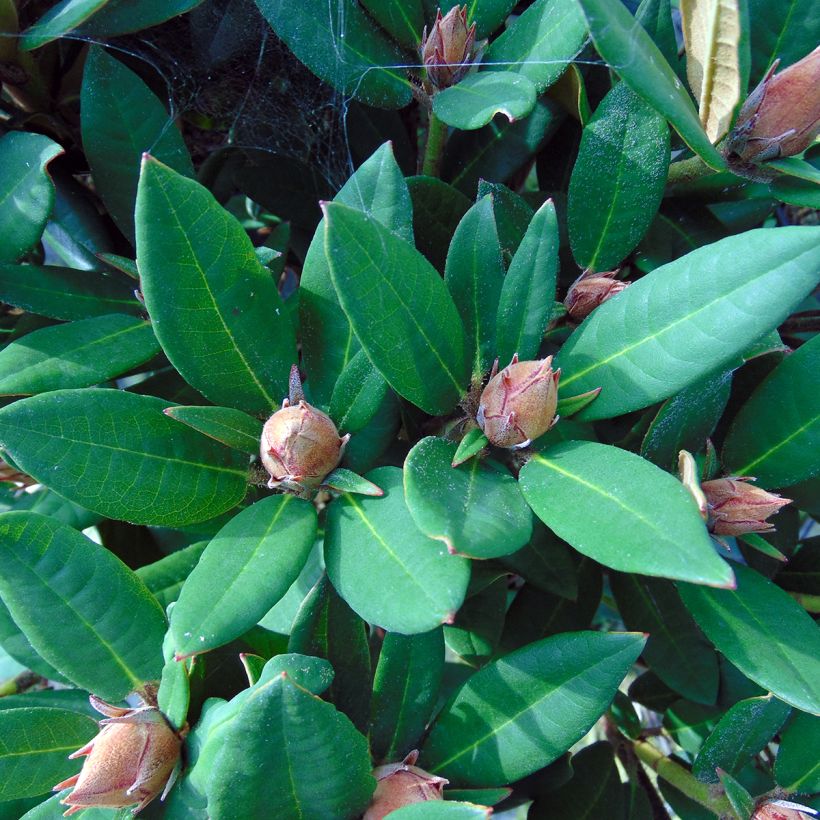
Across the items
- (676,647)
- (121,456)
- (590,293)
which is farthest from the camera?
(676,647)

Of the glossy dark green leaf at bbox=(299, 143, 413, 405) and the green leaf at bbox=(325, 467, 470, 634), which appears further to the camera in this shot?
the glossy dark green leaf at bbox=(299, 143, 413, 405)

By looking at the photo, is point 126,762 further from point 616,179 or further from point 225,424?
point 616,179

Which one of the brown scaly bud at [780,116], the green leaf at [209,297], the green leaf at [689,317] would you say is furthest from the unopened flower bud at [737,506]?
the green leaf at [209,297]

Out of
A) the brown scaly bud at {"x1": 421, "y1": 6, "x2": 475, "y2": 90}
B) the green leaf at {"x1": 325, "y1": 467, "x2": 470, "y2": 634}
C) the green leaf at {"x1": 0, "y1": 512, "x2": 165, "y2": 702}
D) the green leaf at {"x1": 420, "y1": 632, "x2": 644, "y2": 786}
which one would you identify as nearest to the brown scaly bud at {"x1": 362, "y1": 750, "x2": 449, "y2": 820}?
the green leaf at {"x1": 420, "y1": 632, "x2": 644, "y2": 786}

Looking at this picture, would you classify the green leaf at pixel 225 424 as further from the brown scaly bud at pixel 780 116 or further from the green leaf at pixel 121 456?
the brown scaly bud at pixel 780 116

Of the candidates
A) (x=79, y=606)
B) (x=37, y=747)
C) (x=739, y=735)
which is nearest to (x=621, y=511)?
(x=739, y=735)

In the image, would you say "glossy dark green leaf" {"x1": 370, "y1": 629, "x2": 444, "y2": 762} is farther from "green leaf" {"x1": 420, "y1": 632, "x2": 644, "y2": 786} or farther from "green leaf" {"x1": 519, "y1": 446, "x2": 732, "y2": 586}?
"green leaf" {"x1": 519, "y1": 446, "x2": 732, "y2": 586}

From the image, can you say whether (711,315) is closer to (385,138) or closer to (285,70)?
(385,138)
